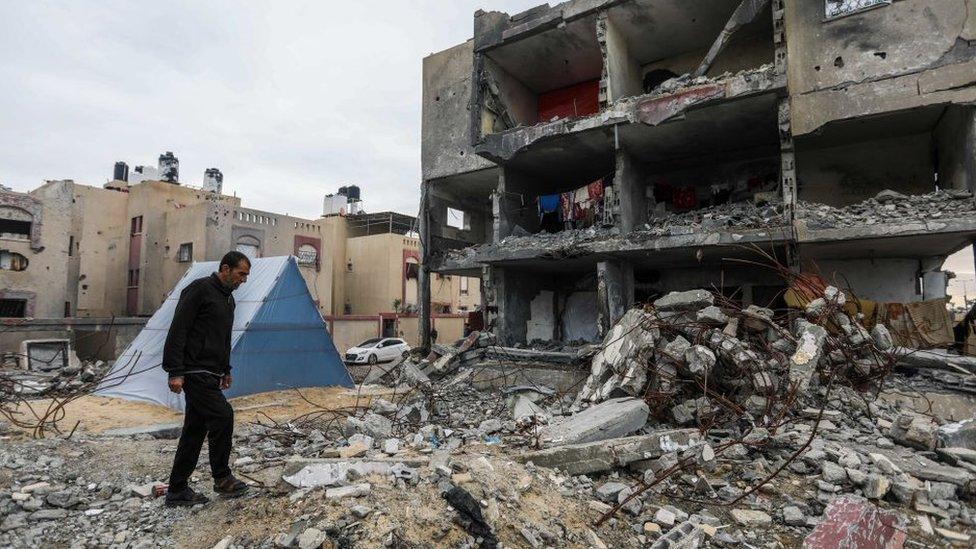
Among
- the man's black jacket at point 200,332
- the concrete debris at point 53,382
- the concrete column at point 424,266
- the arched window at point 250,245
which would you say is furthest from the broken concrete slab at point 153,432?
the arched window at point 250,245

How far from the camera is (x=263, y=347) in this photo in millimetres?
9305

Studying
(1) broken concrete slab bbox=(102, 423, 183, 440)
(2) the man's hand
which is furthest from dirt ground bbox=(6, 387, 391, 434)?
(2) the man's hand

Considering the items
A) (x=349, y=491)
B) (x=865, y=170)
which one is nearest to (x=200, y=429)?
(x=349, y=491)

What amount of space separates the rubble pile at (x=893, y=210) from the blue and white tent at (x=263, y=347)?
10055 millimetres

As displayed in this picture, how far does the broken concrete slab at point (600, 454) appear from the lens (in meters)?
4.29

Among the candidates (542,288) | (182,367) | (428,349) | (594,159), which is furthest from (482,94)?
(182,367)

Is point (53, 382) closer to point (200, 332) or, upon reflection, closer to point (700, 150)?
point (200, 332)

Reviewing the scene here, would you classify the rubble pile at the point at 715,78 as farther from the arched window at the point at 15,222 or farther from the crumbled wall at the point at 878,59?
the arched window at the point at 15,222

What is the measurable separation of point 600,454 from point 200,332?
11.2 ft

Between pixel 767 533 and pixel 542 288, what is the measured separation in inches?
488

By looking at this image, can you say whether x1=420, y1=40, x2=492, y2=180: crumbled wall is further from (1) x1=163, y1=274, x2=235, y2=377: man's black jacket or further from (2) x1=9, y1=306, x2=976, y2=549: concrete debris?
(1) x1=163, y1=274, x2=235, y2=377: man's black jacket

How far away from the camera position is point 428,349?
1532 cm

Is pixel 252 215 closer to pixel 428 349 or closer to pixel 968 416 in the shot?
pixel 428 349

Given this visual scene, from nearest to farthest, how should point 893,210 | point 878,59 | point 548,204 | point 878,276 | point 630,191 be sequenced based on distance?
point 893,210, point 878,59, point 878,276, point 630,191, point 548,204
